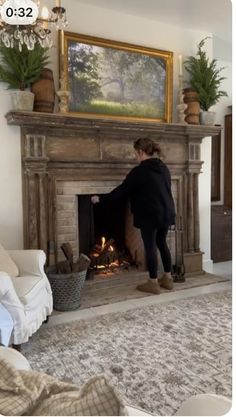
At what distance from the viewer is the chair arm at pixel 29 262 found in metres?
2.58

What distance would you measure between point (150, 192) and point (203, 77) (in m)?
1.53

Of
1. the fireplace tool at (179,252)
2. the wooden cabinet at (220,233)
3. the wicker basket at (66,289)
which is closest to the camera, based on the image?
the wicker basket at (66,289)

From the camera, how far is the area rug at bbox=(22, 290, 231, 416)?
184 centimetres

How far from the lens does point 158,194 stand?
3268 mm

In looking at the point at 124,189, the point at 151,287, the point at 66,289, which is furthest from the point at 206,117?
the point at 66,289

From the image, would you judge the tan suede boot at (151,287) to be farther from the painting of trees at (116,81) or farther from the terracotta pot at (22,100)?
the terracotta pot at (22,100)

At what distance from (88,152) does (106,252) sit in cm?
107

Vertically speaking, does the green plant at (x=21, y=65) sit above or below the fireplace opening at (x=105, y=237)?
above

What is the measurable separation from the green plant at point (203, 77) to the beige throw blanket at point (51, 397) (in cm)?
369

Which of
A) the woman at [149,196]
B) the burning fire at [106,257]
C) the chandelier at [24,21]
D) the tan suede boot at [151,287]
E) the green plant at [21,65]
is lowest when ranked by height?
the tan suede boot at [151,287]

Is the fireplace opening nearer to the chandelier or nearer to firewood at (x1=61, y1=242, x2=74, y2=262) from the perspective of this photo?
firewood at (x1=61, y1=242, x2=74, y2=262)

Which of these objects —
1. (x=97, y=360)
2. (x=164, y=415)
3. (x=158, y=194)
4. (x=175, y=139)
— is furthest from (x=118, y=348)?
(x=175, y=139)

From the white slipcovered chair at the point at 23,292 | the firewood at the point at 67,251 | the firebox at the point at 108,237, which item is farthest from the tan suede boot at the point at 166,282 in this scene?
the white slipcovered chair at the point at 23,292

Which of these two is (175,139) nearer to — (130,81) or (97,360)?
(130,81)
